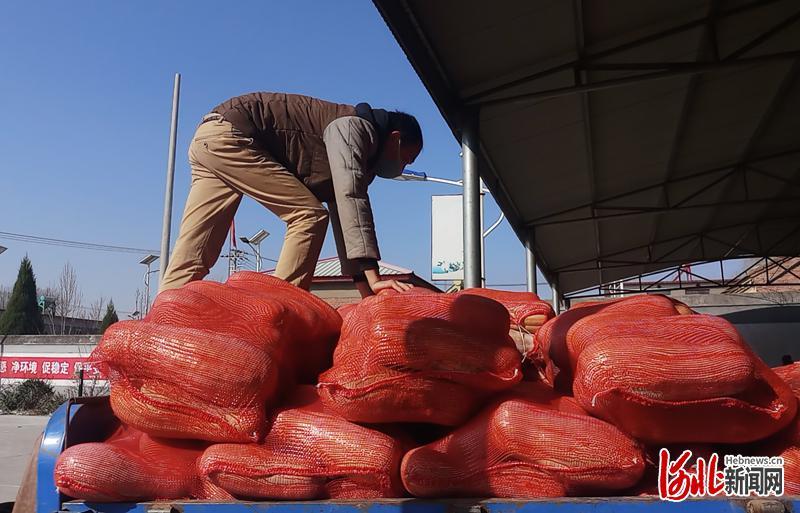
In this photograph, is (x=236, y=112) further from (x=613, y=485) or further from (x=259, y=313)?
(x=613, y=485)

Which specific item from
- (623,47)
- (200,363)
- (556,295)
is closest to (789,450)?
(200,363)

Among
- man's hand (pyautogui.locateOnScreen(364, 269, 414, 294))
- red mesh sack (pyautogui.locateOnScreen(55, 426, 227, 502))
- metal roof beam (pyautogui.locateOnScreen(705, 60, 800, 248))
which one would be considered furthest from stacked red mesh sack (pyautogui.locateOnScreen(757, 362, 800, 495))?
metal roof beam (pyautogui.locateOnScreen(705, 60, 800, 248))

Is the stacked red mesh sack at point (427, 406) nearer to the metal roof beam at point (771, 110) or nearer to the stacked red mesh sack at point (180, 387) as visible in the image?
the stacked red mesh sack at point (180, 387)

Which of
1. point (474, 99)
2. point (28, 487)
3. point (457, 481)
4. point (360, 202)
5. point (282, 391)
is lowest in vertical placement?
point (28, 487)

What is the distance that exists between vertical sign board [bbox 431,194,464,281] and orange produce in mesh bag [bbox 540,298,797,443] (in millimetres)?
17413

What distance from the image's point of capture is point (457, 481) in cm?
183

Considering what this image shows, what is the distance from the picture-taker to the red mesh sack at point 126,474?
1920 millimetres

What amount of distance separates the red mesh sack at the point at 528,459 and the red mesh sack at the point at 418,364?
0.39 feet

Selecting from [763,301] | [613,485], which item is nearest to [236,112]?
[613,485]

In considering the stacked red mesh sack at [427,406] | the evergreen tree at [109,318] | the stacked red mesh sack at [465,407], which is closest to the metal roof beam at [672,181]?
the stacked red mesh sack at [427,406]

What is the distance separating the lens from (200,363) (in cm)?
195

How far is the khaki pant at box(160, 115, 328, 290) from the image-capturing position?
10.0ft

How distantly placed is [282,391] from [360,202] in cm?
105

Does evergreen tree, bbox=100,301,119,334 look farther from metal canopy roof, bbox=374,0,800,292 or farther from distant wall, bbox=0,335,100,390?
metal canopy roof, bbox=374,0,800,292
